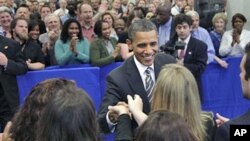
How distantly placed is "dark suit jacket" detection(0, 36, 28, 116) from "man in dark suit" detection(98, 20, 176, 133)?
242 centimetres

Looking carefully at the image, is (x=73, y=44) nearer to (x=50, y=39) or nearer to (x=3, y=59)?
(x=50, y=39)

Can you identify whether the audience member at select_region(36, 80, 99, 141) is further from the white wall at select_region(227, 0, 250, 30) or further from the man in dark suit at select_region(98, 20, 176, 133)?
the white wall at select_region(227, 0, 250, 30)

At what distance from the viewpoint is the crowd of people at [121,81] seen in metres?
2.38

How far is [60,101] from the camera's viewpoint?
94.5 inches

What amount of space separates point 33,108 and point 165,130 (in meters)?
0.69

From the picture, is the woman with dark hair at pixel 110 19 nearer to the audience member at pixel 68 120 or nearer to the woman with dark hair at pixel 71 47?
the woman with dark hair at pixel 71 47

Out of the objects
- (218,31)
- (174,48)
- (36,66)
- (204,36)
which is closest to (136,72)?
(174,48)

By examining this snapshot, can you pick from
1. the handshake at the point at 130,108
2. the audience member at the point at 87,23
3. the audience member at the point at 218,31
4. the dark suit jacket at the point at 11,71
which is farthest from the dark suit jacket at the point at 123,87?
the audience member at the point at 218,31

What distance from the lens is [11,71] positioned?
638 cm

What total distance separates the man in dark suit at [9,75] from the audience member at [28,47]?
0.43m

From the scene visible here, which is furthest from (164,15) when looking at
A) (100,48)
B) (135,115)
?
(135,115)

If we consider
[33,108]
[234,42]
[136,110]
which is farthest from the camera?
[234,42]

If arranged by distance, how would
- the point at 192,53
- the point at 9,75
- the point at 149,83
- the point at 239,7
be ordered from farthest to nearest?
the point at 239,7 < the point at 192,53 < the point at 9,75 < the point at 149,83

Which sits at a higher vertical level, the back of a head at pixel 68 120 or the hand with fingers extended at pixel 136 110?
the back of a head at pixel 68 120
